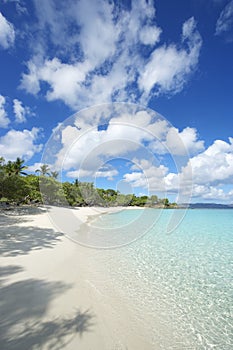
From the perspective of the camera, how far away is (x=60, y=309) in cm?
399

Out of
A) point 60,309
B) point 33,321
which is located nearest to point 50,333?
point 33,321

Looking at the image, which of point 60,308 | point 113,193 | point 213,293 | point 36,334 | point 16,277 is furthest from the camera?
point 113,193

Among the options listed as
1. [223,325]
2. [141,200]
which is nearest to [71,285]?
[223,325]

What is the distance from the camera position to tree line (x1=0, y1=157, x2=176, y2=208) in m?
20.6

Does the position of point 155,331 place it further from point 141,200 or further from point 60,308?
point 141,200

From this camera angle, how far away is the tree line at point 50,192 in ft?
67.7

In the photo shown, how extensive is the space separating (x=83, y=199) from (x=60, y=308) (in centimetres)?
5723

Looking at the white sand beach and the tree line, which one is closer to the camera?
the white sand beach

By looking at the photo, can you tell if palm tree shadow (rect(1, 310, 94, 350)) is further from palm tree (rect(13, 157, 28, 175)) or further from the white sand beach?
palm tree (rect(13, 157, 28, 175))

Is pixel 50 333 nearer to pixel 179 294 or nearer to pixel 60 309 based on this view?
pixel 60 309

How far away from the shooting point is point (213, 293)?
5.70 m

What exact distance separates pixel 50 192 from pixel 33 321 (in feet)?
135

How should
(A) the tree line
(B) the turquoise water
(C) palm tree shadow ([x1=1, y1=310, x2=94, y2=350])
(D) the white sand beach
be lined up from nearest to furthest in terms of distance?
1. (C) palm tree shadow ([x1=1, y1=310, x2=94, y2=350])
2. (D) the white sand beach
3. (B) the turquoise water
4. (A) the tree line

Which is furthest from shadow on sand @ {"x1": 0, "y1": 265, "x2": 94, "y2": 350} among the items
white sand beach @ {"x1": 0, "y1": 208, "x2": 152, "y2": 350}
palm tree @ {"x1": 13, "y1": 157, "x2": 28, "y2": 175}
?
palm tree @ {"x1": 13, "y1": 157, "x2": 28, "y2": 175}
